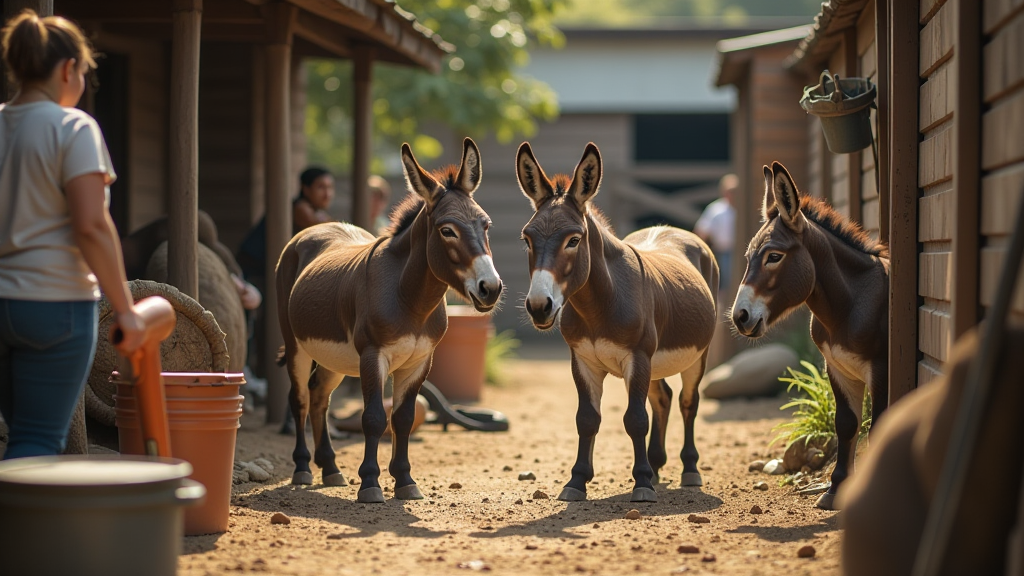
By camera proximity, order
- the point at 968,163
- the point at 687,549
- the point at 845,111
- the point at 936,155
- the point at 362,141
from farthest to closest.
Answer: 1. the point at 362,141
2. the point at 845,111
3. the point at 936,155
4. the point at 687,549
5. the point at 968,163

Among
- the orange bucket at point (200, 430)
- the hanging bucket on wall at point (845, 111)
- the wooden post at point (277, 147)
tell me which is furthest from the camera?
the wooden post at point (277, 147)

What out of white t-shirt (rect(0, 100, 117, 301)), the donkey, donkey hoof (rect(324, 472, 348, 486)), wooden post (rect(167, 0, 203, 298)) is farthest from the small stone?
wooden post (rect(167, 0, 203, 298))

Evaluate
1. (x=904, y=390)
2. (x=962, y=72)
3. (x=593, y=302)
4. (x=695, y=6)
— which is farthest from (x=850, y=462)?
(x=695, y=6)

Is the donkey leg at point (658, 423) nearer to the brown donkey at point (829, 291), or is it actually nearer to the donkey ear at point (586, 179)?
the brown donkey at point (829, 291)

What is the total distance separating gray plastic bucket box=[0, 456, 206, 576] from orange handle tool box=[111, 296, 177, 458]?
404 millimetres

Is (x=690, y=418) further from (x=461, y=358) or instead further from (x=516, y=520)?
(x=461, y=358)

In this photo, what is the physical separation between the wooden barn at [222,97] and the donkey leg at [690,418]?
3.35 meters

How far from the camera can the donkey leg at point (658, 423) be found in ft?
24.7

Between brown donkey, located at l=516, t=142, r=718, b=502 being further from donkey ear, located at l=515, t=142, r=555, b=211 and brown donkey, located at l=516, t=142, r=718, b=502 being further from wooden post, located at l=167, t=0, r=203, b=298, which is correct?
wooden post, located at l=167, t=0, r=203, b=298

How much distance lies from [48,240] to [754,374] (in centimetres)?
879

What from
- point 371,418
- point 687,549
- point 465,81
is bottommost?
point 687,549

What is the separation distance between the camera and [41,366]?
418 cm

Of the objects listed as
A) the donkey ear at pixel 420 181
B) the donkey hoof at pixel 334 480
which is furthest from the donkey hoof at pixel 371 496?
the donkey ear at pixel 420 181

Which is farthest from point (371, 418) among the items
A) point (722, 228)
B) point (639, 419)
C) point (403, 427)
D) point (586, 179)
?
point (722, 228)
